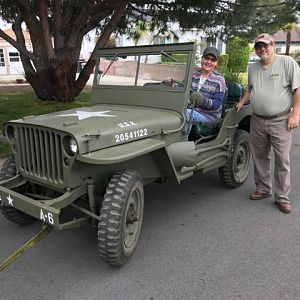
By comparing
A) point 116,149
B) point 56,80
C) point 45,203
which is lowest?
point 45,203

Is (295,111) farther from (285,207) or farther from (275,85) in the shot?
(285,207)

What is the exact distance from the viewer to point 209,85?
4629 millimetres

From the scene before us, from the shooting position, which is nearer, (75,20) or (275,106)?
(275,106)

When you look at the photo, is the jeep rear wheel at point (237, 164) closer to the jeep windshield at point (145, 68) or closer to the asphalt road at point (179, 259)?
the asphalt road at point (179, 259)

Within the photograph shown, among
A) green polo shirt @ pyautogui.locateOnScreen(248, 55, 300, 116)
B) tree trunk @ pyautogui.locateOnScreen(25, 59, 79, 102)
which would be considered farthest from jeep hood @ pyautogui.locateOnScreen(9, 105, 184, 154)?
tree trunk @ pyautogui.locateOnScreen(25, 59, 79, 102)

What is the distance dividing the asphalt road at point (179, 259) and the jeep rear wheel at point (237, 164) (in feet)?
1.61

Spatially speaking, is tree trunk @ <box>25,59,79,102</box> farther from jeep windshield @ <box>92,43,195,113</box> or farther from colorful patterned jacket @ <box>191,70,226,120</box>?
colorful patterned jacket @ <box>191,70,226,120</box>

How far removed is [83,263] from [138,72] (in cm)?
212

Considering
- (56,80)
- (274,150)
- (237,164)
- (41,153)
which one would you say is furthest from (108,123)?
(56,80)

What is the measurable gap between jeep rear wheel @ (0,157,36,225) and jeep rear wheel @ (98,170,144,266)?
41.5 inches

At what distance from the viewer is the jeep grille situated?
3.10 meters

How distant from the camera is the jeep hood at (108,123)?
306 centimetres

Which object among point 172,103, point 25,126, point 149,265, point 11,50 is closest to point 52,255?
point 149,265

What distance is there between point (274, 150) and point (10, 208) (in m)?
2.87
